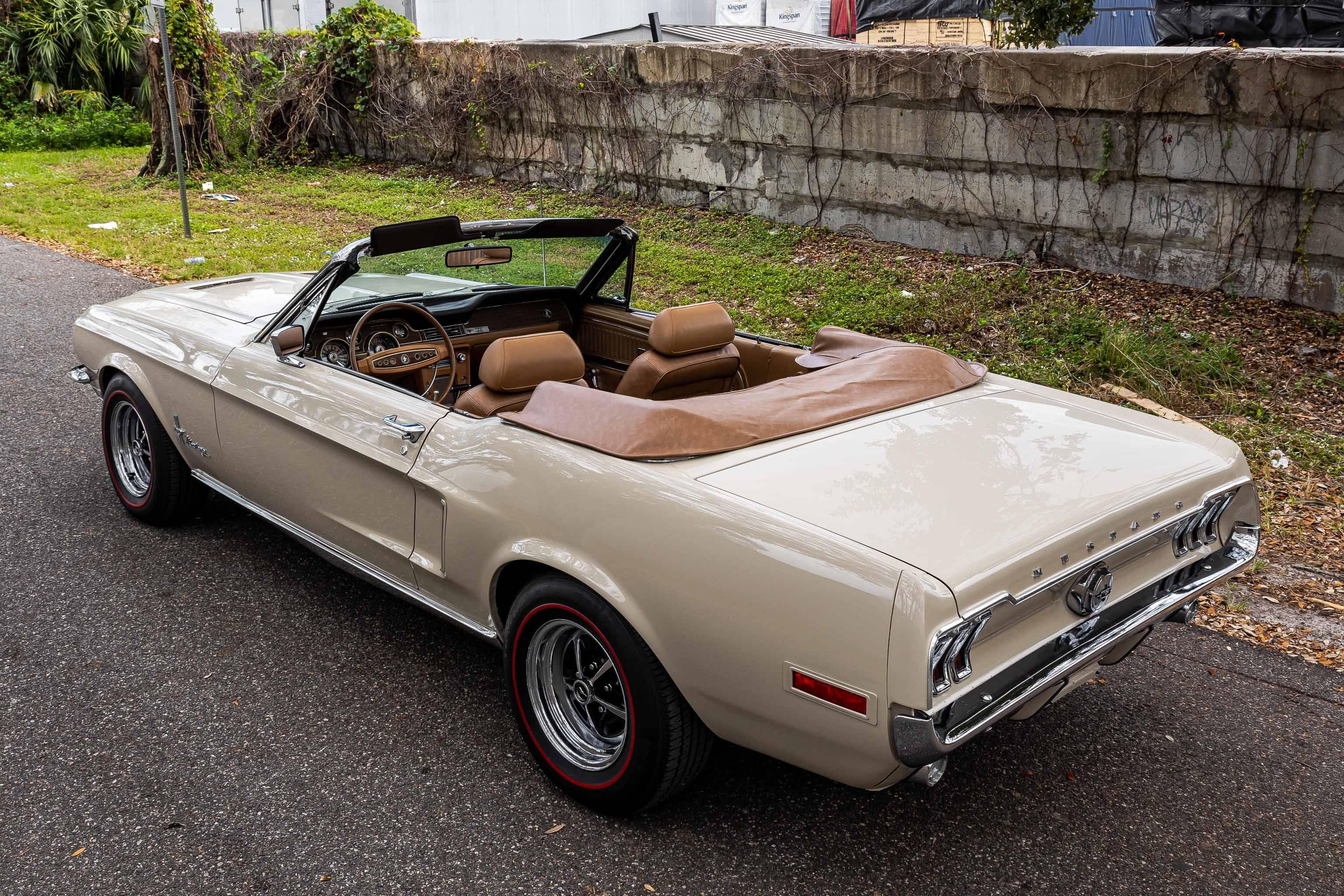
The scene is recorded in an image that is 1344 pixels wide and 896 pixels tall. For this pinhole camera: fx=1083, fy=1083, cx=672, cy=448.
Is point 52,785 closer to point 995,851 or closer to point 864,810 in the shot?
point 864,810

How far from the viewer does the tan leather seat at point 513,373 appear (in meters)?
3.30

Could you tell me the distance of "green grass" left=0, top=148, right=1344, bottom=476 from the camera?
6.32 m

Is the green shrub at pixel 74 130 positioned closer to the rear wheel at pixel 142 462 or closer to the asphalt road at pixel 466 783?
the rear wheel at pixel 142 462

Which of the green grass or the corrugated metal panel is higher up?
the corrugated metal panel

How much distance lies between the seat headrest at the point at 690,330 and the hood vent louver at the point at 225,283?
248 cm

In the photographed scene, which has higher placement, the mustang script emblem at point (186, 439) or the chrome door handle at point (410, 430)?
the chrome door handle at point (410, 430)

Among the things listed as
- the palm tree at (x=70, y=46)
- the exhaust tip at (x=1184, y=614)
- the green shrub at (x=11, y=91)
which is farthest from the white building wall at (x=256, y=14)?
the exhaust tip at (x=1184, y=614)

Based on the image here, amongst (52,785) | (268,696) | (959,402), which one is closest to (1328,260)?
(959,402)

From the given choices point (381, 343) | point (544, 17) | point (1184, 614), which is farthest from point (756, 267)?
point (544, 17)

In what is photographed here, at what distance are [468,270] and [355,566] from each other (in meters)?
1.29

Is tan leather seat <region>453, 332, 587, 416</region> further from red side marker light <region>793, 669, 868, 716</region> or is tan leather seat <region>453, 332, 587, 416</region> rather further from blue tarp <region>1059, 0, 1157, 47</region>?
blue tarp <region>1059, 0, 1157, 47</region>

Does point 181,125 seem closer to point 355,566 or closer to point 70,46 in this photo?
point 70,46

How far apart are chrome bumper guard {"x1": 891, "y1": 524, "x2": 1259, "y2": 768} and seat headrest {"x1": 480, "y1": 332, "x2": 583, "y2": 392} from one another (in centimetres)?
157

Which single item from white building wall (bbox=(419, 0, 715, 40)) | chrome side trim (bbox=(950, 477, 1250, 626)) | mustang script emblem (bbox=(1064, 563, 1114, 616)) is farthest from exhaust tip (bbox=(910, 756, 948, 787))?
white building wall (bbox=(419, 0, 715, 40))
